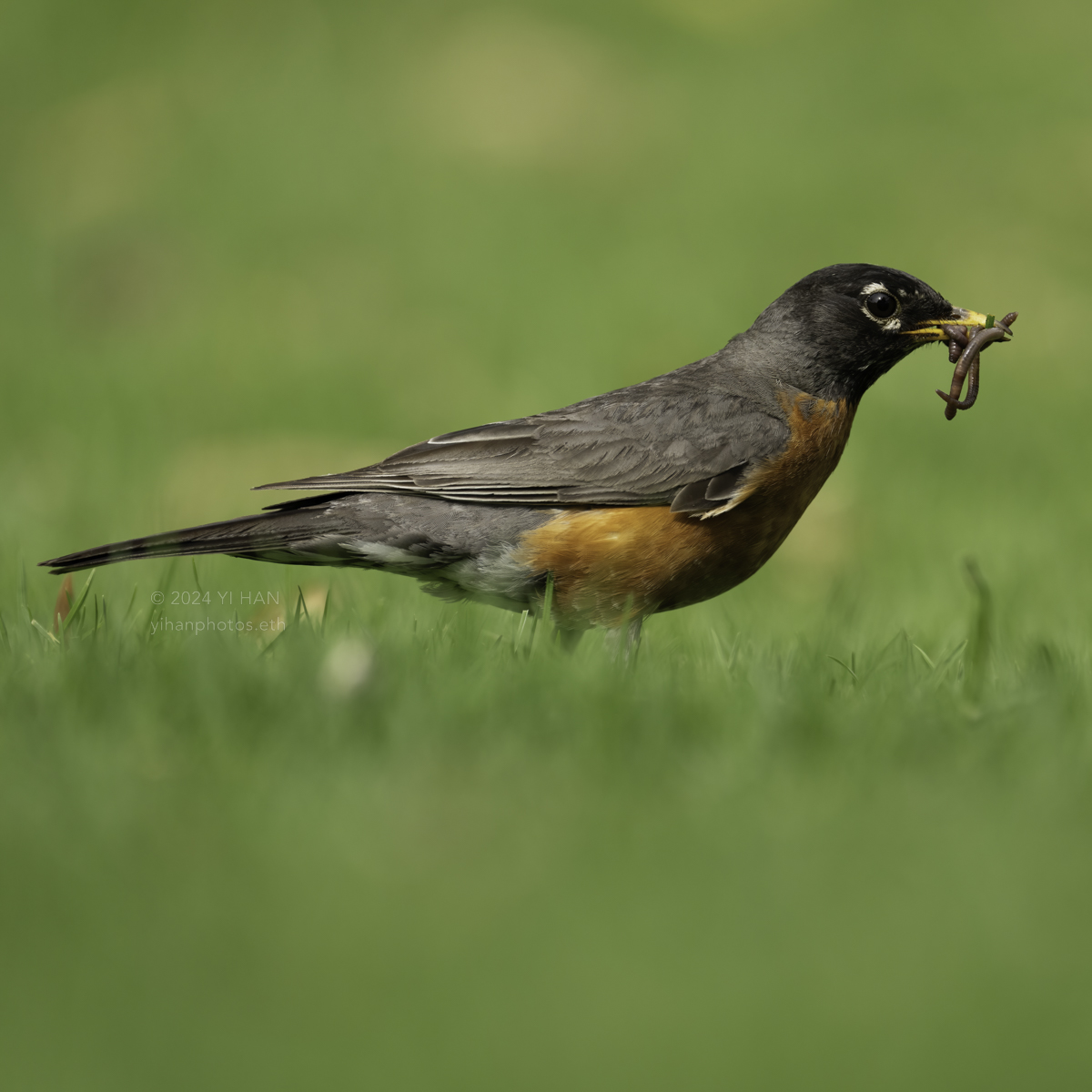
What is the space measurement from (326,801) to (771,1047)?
1110 millimetres

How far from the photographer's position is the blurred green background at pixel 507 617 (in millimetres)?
2371

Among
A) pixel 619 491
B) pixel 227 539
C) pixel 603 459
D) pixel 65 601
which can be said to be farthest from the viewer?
pixel 603 459

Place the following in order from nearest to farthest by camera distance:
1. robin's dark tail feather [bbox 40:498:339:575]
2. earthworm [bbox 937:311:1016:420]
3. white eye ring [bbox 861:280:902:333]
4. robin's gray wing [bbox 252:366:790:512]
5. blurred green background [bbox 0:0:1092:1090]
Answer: blurred green background [bbox 0:0:1092:1090]
robin's dark tail feather [bbox 40:498:339:575]
robin's gray wing [bbox 252:366:790:512]
earthworm [bbox 937:311:1016:420]
white eye ring [bbox 861:280:902:333]

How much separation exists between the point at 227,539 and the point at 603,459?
1494mm

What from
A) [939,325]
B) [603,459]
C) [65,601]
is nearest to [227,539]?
[65,601]

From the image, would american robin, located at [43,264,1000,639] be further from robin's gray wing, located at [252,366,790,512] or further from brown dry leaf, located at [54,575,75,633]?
brown dry leaf, located at [54,575,75,633]

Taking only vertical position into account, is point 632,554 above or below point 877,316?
below

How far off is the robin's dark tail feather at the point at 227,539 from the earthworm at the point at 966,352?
2.59m

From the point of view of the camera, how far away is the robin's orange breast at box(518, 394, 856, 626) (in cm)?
492

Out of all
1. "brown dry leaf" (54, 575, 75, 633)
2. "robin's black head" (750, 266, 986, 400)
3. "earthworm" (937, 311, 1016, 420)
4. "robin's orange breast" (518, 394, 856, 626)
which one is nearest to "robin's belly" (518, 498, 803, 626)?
"robin's orange breast" (518, 394, 856, 626)

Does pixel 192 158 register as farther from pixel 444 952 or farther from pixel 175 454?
pixel 444 952

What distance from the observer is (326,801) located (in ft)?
9.27

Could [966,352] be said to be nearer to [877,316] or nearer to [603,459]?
[877,316]

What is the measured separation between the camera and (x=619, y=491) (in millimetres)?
5062
